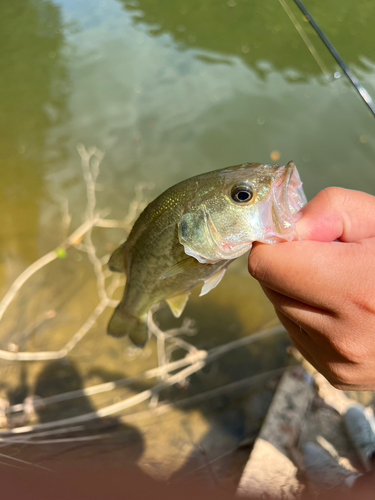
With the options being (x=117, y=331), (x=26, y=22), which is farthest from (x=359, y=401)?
(x=26, y=22)

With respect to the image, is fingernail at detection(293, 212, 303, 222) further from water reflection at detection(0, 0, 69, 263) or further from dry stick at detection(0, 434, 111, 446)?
water reflection at detection(0, 0, 69, 263)

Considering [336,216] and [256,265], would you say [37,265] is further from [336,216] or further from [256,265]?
[336,216]

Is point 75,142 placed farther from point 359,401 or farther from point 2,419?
point 359,401

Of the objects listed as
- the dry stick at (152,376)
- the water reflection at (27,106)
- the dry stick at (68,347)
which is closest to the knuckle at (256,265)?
the dry stick at (152,376)

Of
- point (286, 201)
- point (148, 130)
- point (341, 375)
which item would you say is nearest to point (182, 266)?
point (286, 201)

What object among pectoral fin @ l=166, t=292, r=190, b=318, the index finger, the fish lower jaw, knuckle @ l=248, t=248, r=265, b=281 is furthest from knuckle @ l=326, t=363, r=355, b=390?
pectoral fin @ l=166, t=292, r=190, b=318

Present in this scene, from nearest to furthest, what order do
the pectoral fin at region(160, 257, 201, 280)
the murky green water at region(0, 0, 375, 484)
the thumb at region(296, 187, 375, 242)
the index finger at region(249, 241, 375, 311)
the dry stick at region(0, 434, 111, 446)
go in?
the index finger at region(249, 241, 375, 311) → the thumb at region(296, 187, 375, 242) → the pectoral fin at region(160, 257, 201, 280) → the dry stick at region(0, 434, 111, 446) → the murky green water at region(0, 0, 375, 484)
